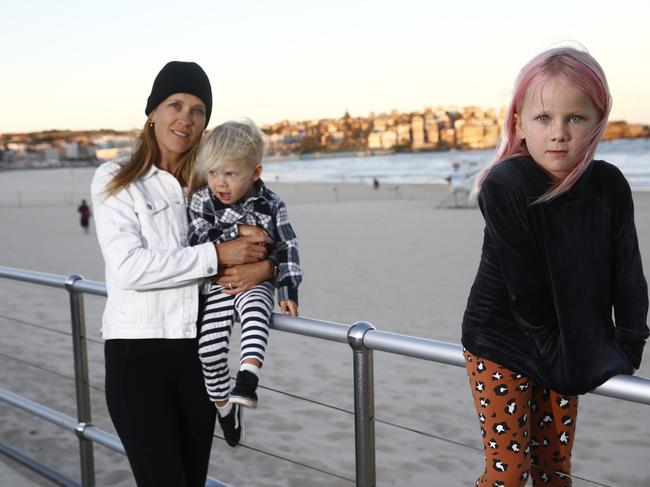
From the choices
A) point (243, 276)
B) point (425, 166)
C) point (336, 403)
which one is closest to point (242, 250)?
point (243, 276)

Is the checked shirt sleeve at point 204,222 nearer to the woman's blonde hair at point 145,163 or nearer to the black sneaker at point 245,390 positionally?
the woman's blonde hair at point 145,163

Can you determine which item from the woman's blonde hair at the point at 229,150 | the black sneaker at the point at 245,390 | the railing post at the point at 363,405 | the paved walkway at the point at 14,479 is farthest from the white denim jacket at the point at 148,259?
the paved walkway at the point at 14,479

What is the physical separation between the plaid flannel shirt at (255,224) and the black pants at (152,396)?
35 cm

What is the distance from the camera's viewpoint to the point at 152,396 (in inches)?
93.3

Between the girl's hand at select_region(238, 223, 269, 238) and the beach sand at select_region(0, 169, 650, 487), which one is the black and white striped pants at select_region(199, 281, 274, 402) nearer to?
the girl's hand at select_region(238, 223, 269, 238)

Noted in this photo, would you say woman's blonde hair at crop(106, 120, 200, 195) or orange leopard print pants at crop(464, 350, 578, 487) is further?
woman's blonde hair at crop(106, 120, 200, 195)

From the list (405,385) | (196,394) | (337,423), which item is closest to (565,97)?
(196,394)

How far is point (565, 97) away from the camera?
1609mm

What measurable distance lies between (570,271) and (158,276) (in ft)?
4.03

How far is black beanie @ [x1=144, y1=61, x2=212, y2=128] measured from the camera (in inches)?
94.7

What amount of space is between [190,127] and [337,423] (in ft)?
11.2

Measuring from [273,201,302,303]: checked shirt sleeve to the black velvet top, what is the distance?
883mm

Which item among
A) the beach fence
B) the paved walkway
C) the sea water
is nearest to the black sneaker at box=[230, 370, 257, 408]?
the beach fence

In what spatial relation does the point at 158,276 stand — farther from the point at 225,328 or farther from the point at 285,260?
the point at 285,260
